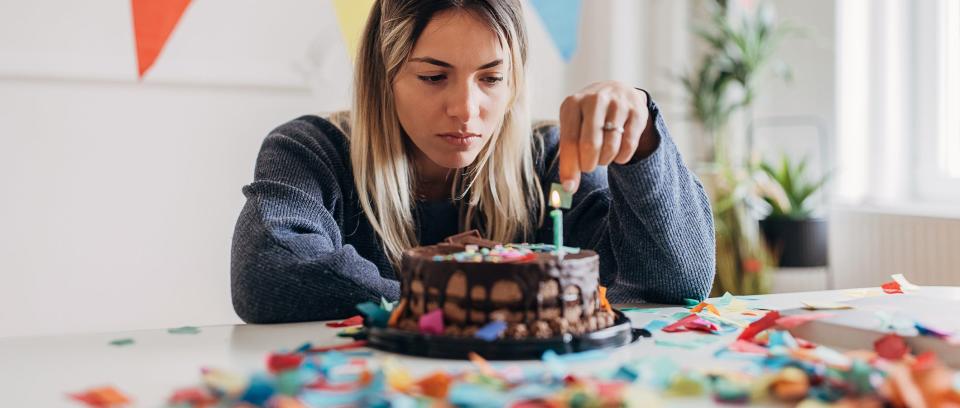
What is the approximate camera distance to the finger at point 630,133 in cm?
99

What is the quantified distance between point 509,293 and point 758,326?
0.26 meters

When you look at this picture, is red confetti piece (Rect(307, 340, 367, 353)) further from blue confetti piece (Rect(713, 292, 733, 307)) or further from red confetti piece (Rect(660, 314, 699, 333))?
blue confetti piece (Rect(713, 292, 733, 307))

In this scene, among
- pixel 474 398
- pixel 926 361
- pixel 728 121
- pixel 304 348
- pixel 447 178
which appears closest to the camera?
pixel 474 398

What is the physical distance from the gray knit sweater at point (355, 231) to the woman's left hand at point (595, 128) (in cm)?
11

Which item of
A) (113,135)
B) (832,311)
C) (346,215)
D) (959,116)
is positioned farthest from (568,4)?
(832,311)

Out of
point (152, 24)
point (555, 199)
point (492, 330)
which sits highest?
point (152, 24)

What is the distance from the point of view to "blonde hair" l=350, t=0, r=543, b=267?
1333 mm

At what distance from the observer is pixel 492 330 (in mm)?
728

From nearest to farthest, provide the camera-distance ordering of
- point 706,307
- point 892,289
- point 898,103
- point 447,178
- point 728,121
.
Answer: point 706,307
point 892,289
point 447,178
point 898,103
point 728,121

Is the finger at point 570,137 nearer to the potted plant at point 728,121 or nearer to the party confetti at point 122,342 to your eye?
the party confetti at point 122,342

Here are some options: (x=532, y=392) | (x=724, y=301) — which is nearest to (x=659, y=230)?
(x=724, y=301)

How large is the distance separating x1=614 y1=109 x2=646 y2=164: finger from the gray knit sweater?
0.33ft

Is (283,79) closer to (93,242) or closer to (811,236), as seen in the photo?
(93,242)

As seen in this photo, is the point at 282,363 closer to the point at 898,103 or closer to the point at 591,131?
the point at 591,131
